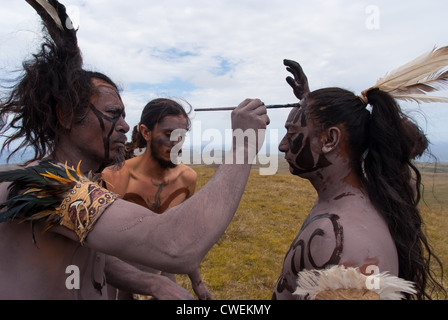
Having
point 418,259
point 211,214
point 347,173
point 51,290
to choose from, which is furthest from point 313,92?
point 51,290

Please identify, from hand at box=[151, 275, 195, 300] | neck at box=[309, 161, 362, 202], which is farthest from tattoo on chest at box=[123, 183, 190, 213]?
neck at box=[309, 161, 362, 202]

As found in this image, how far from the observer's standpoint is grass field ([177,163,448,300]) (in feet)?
18.2

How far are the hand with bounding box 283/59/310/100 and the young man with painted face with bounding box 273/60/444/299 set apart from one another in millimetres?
145

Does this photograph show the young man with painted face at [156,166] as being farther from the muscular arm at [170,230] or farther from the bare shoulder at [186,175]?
the muscular arm at [170,230]

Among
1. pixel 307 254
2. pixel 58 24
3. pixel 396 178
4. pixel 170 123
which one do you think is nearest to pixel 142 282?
pixel 307 254

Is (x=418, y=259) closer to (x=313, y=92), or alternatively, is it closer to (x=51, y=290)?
(x=313, y=92)

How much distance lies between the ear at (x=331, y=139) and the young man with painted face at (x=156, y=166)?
223cm

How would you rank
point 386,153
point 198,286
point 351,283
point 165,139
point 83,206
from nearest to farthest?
point 83,206
point 351,283
point 386,153
point 198,286
point 165,139

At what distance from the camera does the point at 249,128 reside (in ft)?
5.23

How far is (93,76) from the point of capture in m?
2.17

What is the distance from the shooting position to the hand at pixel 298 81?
8.80ft

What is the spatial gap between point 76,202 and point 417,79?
7.31ft

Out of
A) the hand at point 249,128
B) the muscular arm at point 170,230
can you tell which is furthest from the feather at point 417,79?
the muscular arm at point 170,230

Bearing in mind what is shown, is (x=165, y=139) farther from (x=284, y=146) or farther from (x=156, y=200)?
(x=284, y=146)
